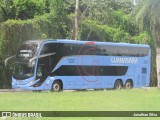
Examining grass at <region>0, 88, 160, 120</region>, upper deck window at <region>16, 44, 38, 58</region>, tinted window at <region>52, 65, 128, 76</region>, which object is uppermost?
upper deck window at <region>16, 44, 38, 58</region>

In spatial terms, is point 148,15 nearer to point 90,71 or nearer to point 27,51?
point 90,71

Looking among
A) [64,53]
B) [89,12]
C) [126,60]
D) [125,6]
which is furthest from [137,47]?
[125,6]

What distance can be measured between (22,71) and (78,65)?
3.97 meters

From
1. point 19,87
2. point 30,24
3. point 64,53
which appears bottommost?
point 19,87

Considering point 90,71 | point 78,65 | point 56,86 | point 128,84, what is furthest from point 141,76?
point 56,86

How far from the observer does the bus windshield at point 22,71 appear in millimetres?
26600

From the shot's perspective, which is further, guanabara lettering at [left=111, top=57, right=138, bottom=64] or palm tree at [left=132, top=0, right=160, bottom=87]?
guanabara lettering at [left=111, top=57, right=138, bottom=64]

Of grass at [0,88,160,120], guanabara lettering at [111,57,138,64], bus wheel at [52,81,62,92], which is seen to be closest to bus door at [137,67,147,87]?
guanabara lettering at [111,57,138,64]

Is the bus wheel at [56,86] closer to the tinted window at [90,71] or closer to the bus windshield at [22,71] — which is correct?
the tinted window at [90,71]

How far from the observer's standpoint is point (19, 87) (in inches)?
1080

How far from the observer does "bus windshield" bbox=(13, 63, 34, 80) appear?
26600 millimetres

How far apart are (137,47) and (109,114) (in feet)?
69.6

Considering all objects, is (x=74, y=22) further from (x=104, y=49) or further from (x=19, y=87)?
(x=19, y=87)

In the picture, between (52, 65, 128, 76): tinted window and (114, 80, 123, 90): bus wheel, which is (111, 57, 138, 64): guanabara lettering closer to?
(52, 65, 128, 76): tinted window
